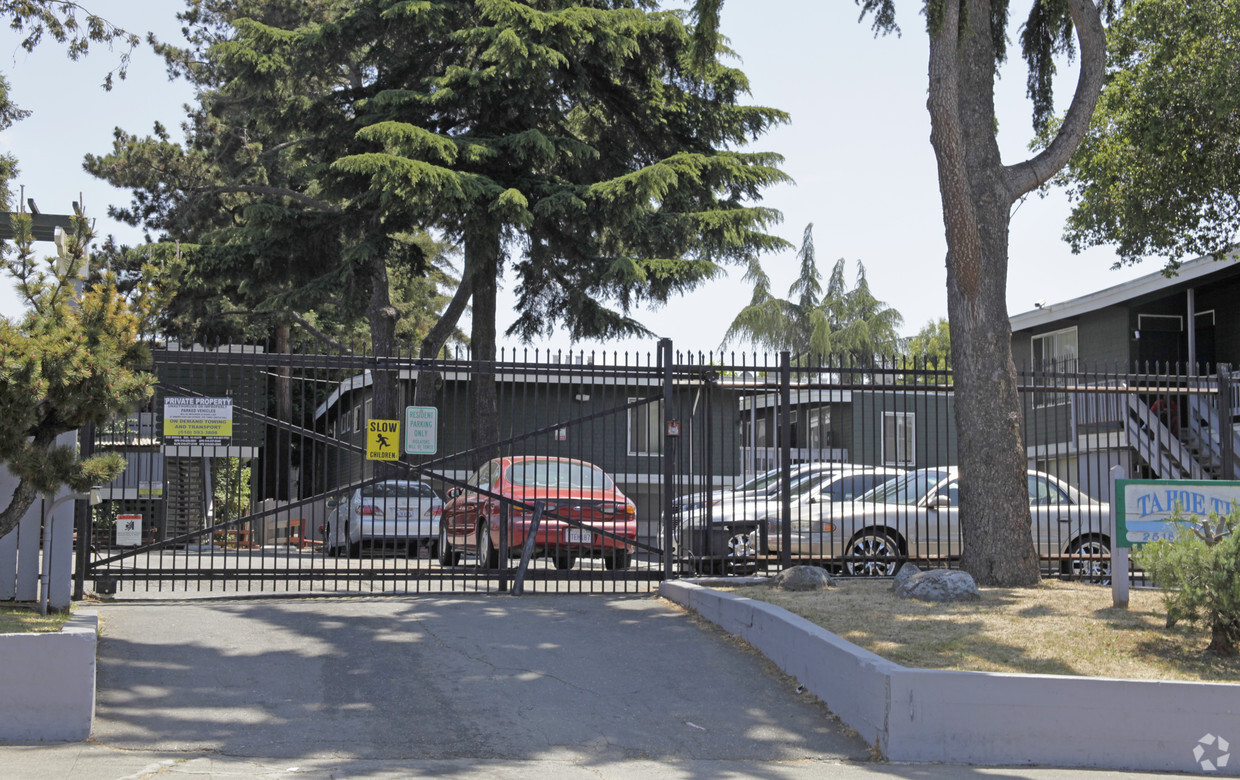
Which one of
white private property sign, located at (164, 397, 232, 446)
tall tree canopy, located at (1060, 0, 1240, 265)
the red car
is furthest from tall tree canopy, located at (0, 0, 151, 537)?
tall tree canopy, located at (1060, 0, 1240, 265)

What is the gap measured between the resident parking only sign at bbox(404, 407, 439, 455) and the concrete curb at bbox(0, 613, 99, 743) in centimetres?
476

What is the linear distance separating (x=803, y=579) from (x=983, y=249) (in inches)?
152

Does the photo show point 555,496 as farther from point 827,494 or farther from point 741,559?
point 827,494

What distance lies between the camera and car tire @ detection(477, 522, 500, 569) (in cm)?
1169

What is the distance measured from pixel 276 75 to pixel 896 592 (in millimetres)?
19630

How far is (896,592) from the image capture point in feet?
32.9

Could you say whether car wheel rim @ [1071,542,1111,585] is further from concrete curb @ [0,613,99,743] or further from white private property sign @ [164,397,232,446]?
concrete curb @ [0,613,99,743]

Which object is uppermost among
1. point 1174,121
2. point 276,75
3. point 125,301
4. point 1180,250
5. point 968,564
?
point 276,75

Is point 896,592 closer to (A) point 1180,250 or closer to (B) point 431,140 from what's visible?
(A) point 1180,250

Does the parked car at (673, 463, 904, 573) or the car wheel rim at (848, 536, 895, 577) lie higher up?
the parked car at (673, 463, 904, 573)

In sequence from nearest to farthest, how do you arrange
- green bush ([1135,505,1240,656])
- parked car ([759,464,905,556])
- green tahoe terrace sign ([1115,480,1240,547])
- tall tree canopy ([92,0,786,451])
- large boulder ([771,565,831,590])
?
green bush ([1135,505,1240,656]) → green tahoe terrace sign ([1115,480,1240,547]) → large boulder ([771,565,831,590]) → parked car ([759,464,905,556]) → tall tree canopy ([92,0,786,451])

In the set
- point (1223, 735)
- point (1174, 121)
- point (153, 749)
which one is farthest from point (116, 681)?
point (1174, 121)

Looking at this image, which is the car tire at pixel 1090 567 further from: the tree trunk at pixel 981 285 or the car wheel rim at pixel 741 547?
the car wheel rim at pixel 741 547

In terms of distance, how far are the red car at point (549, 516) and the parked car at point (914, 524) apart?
7.37 ft
